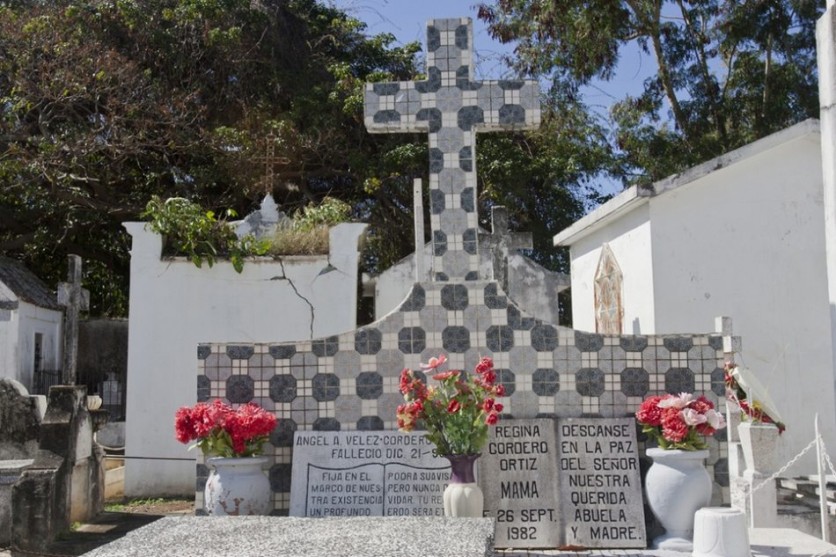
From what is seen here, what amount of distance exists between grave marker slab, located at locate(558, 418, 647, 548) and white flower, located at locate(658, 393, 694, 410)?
36 centimetres

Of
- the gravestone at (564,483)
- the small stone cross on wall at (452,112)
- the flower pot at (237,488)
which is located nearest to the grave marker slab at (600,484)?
the gravestone at (564,483)

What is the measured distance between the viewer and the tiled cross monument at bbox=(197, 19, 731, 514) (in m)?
6.87

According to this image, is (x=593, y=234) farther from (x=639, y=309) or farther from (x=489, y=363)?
(x=489, y=363)

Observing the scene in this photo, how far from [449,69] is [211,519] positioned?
395cm

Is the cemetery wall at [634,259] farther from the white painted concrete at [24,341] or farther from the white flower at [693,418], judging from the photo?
the white painted concrete at [24,341]

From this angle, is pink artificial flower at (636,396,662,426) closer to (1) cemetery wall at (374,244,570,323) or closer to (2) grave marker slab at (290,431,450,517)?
(2) grave marker slab at (290,431,450,517)

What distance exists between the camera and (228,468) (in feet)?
21.0

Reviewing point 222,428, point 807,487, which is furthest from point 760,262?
point 222,428

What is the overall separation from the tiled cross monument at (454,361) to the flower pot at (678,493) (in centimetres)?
58

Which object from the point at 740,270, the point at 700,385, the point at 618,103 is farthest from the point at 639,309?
the point at 618,103

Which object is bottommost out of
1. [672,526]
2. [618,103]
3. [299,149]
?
[672,526]

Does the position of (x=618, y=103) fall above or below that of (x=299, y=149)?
above

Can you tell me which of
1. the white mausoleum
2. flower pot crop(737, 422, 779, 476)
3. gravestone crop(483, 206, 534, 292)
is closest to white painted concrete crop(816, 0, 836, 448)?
flower pot crop(737, 422, 779, 476)

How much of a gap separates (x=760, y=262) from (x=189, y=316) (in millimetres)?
7115
